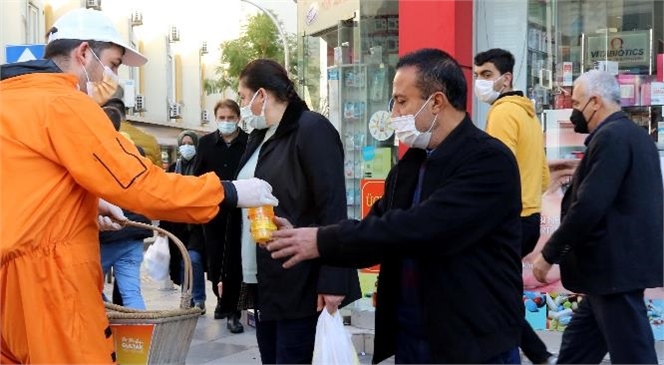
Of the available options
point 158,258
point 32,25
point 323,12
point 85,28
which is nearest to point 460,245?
point 85,28

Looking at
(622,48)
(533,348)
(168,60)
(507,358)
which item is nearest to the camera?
(507,358)

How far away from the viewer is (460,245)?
2.82 m

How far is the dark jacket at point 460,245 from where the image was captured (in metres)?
2.82

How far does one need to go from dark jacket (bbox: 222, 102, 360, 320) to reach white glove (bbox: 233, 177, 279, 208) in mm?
893

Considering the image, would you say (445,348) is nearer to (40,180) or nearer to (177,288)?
(40,180)

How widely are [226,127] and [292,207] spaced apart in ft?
12.8

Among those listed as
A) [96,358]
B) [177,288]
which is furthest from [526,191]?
[177,288]

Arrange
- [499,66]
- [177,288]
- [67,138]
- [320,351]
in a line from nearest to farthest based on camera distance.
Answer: [67,138] < [320,351] < [499,66] < [177,288]

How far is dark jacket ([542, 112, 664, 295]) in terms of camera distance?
4289mm

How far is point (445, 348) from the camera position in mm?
2846

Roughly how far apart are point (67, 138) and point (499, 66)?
3.72 meters

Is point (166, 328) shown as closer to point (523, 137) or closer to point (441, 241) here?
point (441, 241)

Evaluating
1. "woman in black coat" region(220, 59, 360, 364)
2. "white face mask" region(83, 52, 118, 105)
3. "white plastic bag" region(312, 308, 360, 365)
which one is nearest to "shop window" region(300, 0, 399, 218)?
"woman in black coat" region(220, 59, 360, 364)

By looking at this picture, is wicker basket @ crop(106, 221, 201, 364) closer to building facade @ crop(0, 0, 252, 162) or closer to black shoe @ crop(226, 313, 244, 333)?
black shoe @ crop(226, 313, 244, 333)
